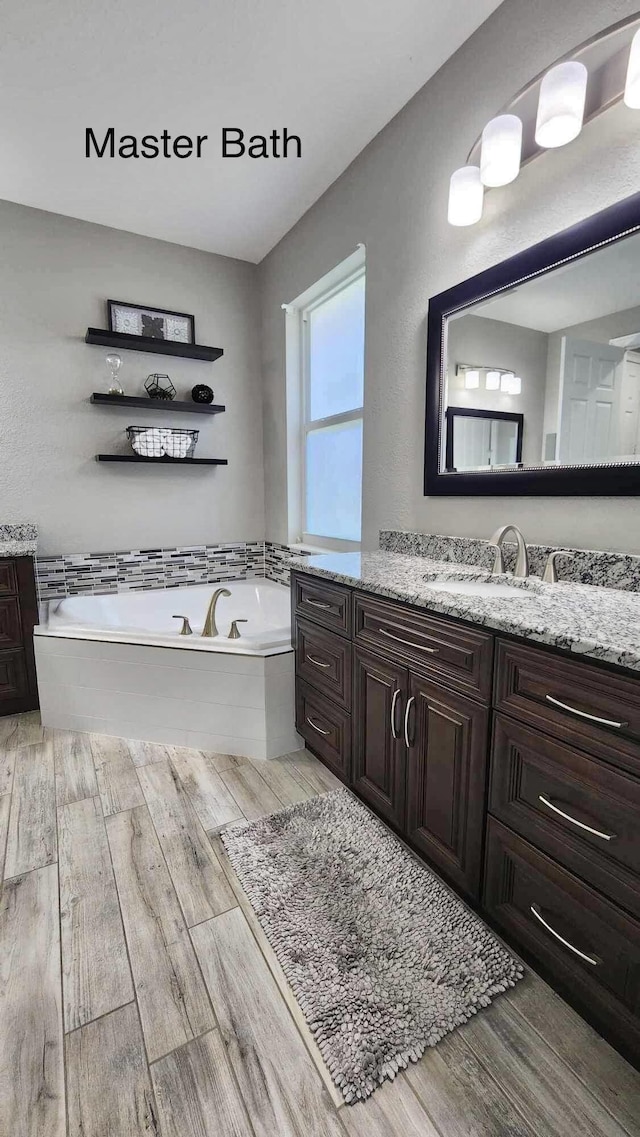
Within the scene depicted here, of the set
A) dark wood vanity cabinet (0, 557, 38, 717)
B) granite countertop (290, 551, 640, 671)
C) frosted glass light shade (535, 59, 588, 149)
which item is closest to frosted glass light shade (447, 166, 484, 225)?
frosted glass light shade (535, 59, 588, 149)

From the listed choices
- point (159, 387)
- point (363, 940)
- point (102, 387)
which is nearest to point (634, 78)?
point (363, 940)

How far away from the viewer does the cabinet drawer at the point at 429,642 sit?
1167mm

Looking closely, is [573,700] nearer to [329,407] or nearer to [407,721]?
[407,721]

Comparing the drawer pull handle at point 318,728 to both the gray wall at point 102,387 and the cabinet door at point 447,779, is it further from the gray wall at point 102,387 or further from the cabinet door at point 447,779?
the gray wall at point 102,387

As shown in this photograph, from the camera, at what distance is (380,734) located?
1580mm

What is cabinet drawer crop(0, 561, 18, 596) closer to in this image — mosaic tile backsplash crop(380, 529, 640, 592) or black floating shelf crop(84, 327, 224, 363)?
black floating shelf crop(84, 327, 224, 363)

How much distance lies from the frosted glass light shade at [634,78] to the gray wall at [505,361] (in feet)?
1.75

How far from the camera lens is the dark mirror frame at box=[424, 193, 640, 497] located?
1328mm

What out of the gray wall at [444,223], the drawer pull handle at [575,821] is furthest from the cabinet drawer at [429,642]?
the gray wall at [444,223]

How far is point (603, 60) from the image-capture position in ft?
4.24

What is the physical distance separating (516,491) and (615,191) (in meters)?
0.84

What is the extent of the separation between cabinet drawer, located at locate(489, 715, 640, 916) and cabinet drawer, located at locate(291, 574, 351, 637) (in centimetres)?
70

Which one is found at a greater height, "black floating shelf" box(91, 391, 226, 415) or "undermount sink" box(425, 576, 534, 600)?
"black floating shelf" box(91, 391, 226, 415)

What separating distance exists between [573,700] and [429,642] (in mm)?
420
